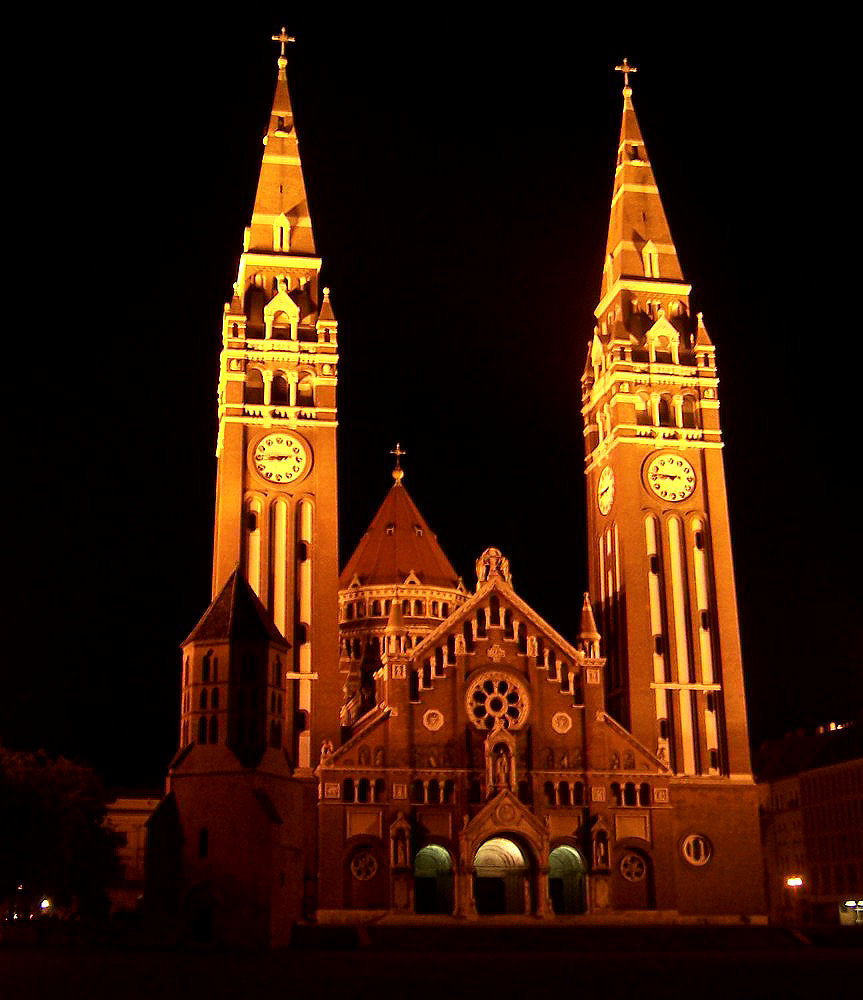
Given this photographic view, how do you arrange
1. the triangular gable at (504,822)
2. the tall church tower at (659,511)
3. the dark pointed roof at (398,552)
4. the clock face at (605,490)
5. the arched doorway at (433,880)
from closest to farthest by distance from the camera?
the triangular gable at (504,822) < the arched doorway at (433,880) < the tall church tower at (659,511) < the clock face at (605,490) < the dark pointed roof at (398,552)

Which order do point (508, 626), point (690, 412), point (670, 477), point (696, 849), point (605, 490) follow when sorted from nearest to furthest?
point (696, 849)
point (508, 626)
point (670, 477)
point (690, 412)
point (605, 490)

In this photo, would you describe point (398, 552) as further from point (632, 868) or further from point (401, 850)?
point (632, 868)

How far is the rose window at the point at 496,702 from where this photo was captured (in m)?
68.8

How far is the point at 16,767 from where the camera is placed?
209 feet

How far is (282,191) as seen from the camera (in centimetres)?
8175

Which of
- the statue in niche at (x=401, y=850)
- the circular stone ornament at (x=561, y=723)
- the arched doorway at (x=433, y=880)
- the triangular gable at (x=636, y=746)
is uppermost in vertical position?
the circular stone ornament at (x=561, y=723)

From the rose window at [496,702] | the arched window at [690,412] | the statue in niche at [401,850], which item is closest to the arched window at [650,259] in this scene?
the arched window at [690,412]

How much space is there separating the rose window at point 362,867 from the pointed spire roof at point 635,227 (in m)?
35.1

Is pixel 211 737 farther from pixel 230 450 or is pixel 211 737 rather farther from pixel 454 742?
pixel 230 450

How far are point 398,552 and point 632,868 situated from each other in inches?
1210

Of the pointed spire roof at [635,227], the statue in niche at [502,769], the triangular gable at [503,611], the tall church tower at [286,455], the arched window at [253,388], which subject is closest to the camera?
the statue in niche at [502,769]

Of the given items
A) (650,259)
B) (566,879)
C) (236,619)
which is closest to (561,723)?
(566,879)

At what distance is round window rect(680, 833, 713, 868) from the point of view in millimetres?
68938

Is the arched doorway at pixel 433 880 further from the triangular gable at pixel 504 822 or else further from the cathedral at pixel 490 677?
the triangular gable at pixel 504 822
